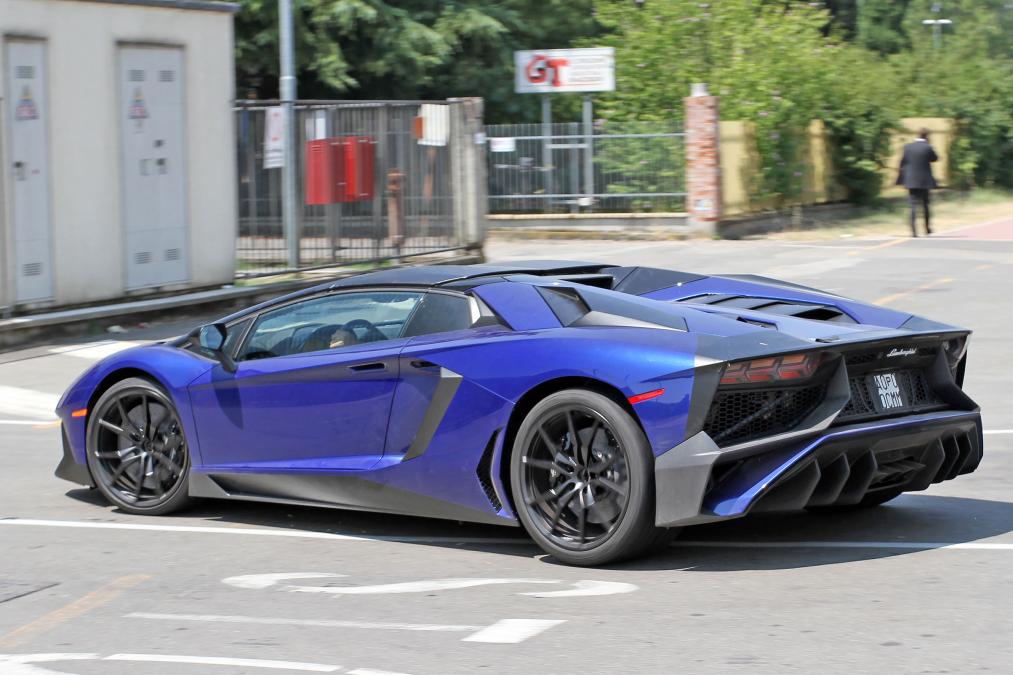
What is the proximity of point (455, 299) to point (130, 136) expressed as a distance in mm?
10061

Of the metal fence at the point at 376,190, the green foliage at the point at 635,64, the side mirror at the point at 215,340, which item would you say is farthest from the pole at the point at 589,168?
the side mirror at the point at 215,340

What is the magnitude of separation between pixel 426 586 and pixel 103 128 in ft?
34.9

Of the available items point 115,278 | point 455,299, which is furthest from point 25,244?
point 455,299

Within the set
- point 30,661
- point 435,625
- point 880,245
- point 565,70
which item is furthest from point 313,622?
point 565,70

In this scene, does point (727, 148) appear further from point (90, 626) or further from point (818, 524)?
point (90, 626)

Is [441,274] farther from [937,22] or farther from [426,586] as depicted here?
[937,22]

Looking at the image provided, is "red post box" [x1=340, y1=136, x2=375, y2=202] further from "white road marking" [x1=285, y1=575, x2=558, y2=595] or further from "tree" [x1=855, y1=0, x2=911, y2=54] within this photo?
"tree" [x1=855, y1=0, x2=911, y2=54]

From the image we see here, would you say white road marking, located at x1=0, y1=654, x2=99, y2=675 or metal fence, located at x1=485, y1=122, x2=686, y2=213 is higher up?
metal fence, located at x1=485, y1=122, x2=686, y2=213

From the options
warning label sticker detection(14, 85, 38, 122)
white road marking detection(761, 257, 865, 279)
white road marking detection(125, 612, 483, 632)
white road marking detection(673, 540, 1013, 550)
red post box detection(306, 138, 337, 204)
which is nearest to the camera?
white road marking detection(125, 612, 483, 632)

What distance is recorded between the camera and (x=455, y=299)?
6.64m

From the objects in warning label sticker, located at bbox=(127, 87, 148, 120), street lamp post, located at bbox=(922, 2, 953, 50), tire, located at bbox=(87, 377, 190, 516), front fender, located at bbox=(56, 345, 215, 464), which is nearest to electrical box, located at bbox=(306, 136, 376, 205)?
warning label sticker, located at bbox=(127, 87, 148, 120)

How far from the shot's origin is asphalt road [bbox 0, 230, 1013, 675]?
4.91 meters

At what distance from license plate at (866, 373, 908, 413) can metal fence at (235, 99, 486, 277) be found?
40.4 ft

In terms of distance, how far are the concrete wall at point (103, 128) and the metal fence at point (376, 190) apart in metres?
0.76
